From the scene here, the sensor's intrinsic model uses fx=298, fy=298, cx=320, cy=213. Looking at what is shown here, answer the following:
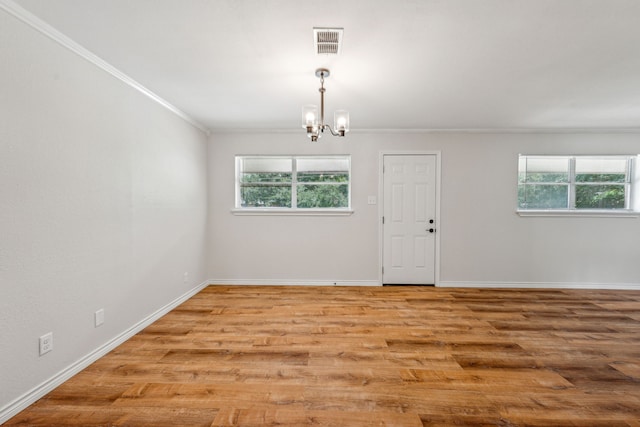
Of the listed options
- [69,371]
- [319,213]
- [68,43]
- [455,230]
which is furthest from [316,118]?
[455,230]

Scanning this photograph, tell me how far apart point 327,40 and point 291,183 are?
2857 millimetres

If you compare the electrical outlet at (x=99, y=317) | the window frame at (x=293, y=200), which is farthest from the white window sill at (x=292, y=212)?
the electrical outlet at (x=99, y=317)

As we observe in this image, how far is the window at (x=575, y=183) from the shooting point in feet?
15.1

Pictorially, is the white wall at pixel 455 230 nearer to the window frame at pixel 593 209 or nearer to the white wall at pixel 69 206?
the window frame at pixel 593 209

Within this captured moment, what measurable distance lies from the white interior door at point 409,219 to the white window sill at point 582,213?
1.40 m

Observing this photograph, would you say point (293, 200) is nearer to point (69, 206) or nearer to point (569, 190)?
point (69, 206)

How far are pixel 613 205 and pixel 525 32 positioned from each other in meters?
4.27

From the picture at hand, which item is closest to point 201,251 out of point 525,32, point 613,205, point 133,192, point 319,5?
point 133,192

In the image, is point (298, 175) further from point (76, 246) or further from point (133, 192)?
point (76, 246)

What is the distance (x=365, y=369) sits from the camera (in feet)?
7.50

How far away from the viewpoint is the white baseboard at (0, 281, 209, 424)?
176 centimetres

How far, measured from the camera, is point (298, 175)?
479cm

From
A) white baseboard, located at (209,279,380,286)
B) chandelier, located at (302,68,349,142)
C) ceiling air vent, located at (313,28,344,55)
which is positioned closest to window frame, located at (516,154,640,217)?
white baseboard, located at (209,279,380,286)

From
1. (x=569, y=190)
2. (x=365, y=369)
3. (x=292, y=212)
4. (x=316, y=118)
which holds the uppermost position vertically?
(x=316, y=118)
